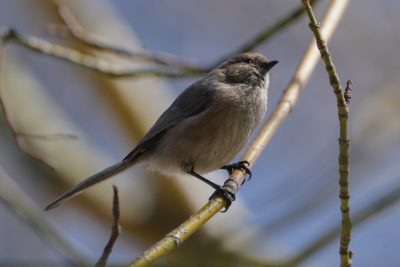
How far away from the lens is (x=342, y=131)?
2158mm

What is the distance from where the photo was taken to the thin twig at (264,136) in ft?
6.88

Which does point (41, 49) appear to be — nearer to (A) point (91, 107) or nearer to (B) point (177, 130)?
(B) point (177, 130)

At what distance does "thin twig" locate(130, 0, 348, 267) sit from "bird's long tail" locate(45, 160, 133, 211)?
879 millimetres

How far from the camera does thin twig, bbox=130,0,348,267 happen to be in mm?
2098

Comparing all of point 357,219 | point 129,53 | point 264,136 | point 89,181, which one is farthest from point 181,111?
point 357,219

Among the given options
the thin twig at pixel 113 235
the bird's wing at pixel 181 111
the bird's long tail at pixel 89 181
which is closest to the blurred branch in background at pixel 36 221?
the bird's long tail at pixel 89 181

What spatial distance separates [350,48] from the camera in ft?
17.5

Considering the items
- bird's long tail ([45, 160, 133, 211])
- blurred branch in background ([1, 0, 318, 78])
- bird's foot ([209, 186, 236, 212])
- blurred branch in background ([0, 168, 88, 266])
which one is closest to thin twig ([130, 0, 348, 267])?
bird's foot ([209, 186, 236, 212])

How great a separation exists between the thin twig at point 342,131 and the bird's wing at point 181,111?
64.9 inches

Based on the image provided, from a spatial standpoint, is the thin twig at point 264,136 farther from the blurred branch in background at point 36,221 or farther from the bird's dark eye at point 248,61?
the bird's dark eye at point 248,61

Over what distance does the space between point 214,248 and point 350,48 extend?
7.58 ft

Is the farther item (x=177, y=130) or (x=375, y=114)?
(x=375, y=114)

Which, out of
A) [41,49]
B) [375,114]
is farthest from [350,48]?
[41,49]

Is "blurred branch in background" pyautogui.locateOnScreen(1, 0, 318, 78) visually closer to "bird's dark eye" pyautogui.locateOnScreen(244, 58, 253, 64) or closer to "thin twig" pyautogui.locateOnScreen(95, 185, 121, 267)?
"bird's dark eye" pyautogui.locateOnScreen(244, 58, 253, 64)
